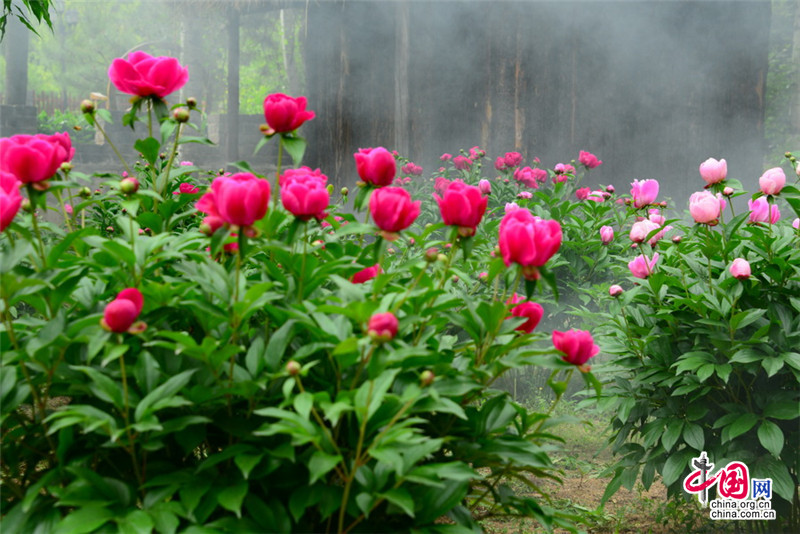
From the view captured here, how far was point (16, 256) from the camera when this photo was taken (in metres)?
1.14

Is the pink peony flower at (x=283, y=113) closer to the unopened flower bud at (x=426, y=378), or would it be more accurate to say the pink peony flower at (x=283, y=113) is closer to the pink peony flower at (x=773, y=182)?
the unopened flower bud at (x=426, y=378)

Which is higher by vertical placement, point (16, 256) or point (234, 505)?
point (16, 256)

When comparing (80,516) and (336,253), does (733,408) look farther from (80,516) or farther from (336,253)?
(80,516)

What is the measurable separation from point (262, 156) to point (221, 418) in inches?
368

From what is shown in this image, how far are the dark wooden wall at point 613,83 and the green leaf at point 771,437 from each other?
399 cm

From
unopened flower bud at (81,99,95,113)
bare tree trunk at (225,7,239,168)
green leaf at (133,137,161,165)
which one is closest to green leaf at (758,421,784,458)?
A: green leaf at (133,137,161,165)

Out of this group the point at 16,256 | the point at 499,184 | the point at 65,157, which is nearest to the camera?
the point at 16,256

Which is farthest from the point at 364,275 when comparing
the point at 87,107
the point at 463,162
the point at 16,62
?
the point at 16,62

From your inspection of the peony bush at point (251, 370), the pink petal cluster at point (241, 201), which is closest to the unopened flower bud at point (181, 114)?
the peony bush at point (251, 370)

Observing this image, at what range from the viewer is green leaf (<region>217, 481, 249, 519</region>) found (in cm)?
104

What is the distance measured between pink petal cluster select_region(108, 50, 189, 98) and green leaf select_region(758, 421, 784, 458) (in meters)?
1.65

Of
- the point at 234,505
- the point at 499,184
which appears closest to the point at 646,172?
the point at 499,184

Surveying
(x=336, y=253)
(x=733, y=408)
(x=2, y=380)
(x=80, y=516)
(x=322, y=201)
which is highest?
(x=322, y=201)

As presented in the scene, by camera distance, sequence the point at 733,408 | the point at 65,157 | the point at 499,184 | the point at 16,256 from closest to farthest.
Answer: the point at 16,256 < the point at 65,157 < the point at 733,408 < the point at 499,184
